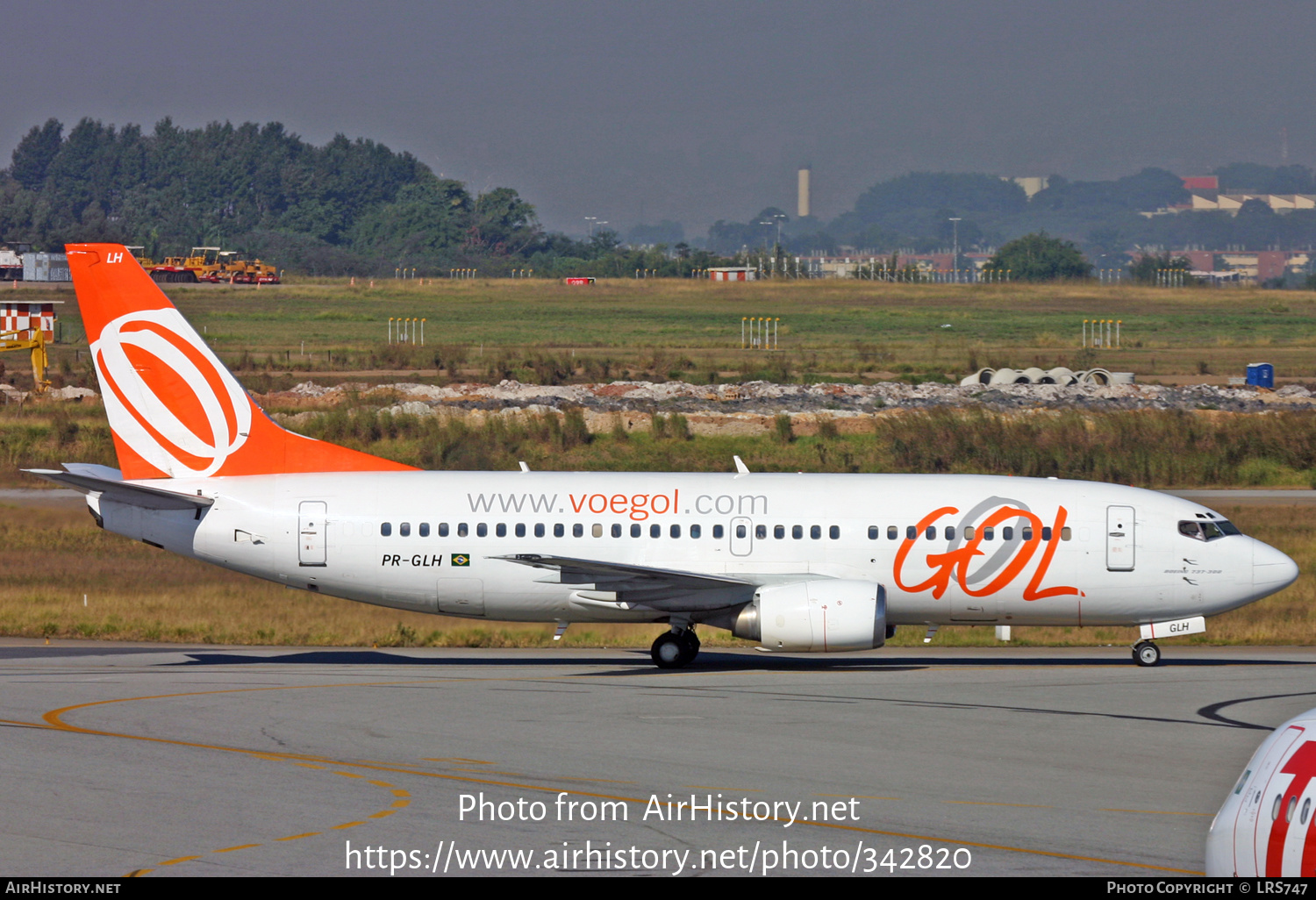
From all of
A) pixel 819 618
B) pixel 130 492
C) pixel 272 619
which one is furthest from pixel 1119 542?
pixel 130 492

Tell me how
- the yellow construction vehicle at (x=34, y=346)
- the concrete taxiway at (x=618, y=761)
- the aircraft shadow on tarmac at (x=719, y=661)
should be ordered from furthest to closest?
the yellow construction vehicle at (x=34, y=346) < the aircraft shadow on tarmac at (x=719, y=661) < the concrete taxiway at (x=618, y=761)

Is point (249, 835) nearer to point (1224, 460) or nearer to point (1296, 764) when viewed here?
point (1296, 764)

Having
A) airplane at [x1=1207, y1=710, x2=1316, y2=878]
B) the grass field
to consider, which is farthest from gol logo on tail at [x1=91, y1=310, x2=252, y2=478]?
the grass field

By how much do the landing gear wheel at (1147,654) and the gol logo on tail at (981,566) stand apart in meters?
1.70

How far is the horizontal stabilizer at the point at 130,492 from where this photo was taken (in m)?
27.6

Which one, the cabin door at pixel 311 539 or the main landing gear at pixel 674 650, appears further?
the cabin door at pixel 311 539

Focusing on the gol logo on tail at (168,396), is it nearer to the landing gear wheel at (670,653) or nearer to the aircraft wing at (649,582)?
the aircraft wing at (649,582)

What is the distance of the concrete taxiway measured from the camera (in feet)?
49.4

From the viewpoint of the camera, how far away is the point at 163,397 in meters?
29.9

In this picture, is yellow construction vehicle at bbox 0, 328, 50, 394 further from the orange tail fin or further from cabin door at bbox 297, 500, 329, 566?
cabin door at bbox 297, 500, 329, 566

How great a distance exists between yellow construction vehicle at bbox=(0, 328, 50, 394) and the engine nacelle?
5257 centimetres

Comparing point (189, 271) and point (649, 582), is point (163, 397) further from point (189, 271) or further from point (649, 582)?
point (189, 271)

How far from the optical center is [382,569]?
1119 inches

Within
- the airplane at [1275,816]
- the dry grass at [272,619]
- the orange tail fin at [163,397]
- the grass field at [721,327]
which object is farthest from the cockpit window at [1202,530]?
the grass field at [721,327]
